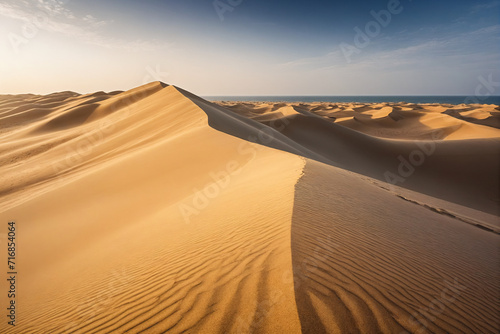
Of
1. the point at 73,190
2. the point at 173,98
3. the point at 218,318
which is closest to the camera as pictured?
the point at 218,318

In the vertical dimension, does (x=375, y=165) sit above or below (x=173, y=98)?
below

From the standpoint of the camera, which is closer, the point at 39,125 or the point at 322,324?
the point at 322,324

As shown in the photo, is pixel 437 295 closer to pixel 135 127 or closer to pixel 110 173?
pixel 110 173

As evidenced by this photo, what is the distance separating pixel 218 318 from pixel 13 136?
27.8m

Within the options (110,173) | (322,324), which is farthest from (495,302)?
(110,173)

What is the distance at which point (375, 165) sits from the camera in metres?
17.2

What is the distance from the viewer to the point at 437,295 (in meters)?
2.71

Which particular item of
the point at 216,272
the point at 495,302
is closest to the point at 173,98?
the point at 216,272

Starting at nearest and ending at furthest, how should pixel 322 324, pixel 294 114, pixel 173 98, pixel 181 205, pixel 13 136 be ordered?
1. pixel 322 324
2. pixel 181 205
3. pixel 173 98
4. pixel 13 136
5. pixel 294 114

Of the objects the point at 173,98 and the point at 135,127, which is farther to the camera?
the point at 173,98

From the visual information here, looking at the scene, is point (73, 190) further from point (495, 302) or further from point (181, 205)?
point (495, 302)

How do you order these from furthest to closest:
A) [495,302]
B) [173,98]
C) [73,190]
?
[173,98] → [73,190] → [495,302]

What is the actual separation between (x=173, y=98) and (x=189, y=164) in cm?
1265

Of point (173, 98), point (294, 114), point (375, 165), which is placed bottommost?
point (375, 165)
